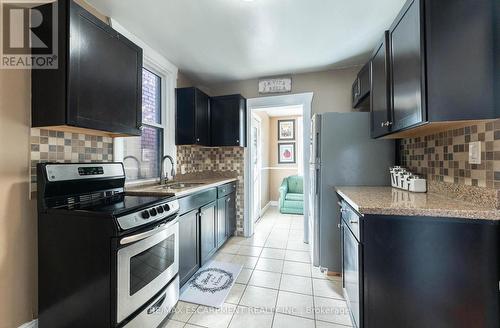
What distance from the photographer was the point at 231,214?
10.9 ft

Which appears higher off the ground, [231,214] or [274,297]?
[231,214]

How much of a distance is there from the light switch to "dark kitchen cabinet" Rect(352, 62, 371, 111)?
119 cm

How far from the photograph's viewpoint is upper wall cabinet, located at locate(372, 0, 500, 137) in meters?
1.09

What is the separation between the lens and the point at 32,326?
1.37 m

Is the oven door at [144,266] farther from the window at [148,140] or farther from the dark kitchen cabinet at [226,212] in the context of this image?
the dark kitchen cabinet at [226,212]

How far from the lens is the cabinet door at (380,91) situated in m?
1.68

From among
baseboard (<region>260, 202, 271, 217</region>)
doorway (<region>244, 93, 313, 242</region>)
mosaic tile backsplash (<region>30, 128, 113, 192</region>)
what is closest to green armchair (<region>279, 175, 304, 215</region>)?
doorway (<region>244, 93, 313, 242</region>)

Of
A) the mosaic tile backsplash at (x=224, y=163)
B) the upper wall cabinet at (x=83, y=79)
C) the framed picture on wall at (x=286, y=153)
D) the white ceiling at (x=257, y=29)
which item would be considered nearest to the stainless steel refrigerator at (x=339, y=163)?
the white ceiling at (x=257, y=29)

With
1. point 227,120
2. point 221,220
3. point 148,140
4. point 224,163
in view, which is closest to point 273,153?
point 224,163

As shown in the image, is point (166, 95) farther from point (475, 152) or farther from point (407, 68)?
point (475, 152)

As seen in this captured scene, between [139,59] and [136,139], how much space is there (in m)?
0.84

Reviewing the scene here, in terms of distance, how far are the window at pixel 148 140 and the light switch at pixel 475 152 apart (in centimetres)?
274

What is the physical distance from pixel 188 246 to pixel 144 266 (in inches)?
29.0

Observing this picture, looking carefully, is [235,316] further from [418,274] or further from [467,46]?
[467,46]
